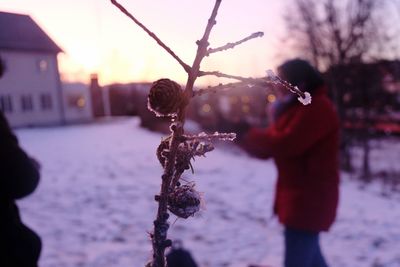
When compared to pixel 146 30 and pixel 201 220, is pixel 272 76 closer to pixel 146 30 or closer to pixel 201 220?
pixel 146 30

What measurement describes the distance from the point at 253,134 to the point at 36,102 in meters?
20.7

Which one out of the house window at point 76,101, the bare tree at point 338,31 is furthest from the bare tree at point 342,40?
the house window at point 76,101

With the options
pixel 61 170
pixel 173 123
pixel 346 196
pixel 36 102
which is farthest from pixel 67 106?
pixel 173 123

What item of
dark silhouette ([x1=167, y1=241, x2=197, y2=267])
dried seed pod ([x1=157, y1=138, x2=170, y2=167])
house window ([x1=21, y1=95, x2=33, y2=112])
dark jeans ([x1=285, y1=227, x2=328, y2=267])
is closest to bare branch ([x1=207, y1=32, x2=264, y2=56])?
dried seed pod ([x1=157, y1=138, x2=170, y2=167])

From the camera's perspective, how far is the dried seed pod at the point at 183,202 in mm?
567

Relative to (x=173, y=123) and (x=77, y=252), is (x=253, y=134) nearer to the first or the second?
(x=173, y=123)

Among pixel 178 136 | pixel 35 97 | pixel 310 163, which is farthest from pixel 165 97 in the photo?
pixel 35 97

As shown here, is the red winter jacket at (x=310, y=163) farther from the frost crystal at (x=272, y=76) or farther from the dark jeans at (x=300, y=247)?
the frost crystal at (x=272, y=76)

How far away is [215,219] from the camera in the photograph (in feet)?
20.3

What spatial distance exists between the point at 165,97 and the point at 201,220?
5686 mm

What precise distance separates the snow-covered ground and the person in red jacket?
2.68 feet

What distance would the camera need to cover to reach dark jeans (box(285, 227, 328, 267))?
9.01ft

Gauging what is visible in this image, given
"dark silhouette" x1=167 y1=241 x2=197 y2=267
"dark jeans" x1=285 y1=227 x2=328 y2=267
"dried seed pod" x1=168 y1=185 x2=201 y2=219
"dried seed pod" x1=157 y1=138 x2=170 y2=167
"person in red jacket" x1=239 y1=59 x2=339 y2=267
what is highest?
"dried seed pod" x1=157 y1=138 x2=170 y2=167

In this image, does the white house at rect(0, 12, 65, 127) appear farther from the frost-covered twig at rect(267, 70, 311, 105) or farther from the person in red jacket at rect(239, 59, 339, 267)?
the frost-covered twig at rect(267, 70, 311, 105)
